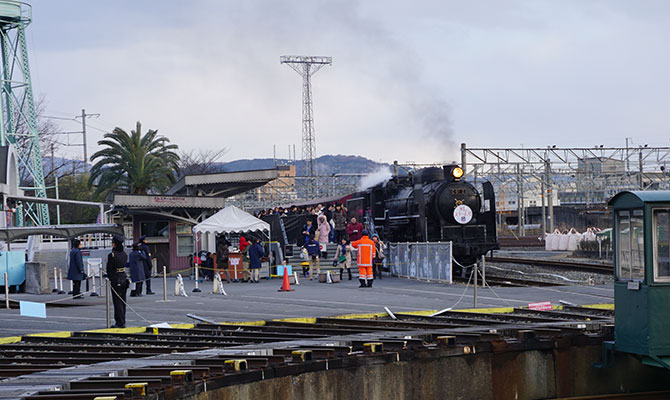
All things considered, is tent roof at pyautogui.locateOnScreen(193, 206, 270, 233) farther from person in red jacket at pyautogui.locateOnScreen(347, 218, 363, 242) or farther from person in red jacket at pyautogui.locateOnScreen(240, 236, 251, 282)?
person in red jacket at pyautogui.locateOnScreen(347, 218, 363, 242)

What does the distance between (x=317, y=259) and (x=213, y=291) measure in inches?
250

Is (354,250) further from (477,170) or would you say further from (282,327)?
(477,170)

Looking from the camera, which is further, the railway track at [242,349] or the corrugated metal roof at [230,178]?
the corrugated metal roof at [230,178]

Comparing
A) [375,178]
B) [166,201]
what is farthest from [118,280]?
[375,178]

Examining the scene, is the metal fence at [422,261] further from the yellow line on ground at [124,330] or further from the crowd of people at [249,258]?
the yellow line on ground at [124,330]

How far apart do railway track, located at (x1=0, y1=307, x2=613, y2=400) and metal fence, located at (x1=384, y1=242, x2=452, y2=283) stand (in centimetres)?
889

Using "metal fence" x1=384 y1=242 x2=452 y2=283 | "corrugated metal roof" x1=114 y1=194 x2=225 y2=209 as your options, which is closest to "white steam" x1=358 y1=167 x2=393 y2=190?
"metal fence" x1=384 y1=242 x2=452 y2=283

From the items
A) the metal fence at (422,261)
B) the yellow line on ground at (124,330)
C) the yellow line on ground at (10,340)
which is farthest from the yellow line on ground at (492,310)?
the yellow line on ground at (10,340)

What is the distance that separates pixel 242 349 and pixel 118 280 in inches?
208

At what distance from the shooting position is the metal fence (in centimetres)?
2514

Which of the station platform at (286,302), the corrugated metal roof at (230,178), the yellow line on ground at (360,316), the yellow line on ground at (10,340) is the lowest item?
the station platform at (286,302)

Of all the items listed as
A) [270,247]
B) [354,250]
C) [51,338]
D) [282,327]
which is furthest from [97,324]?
[270,247]

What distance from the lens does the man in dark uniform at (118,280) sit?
15664 millimetres

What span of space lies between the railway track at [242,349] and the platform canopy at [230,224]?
1410cm
